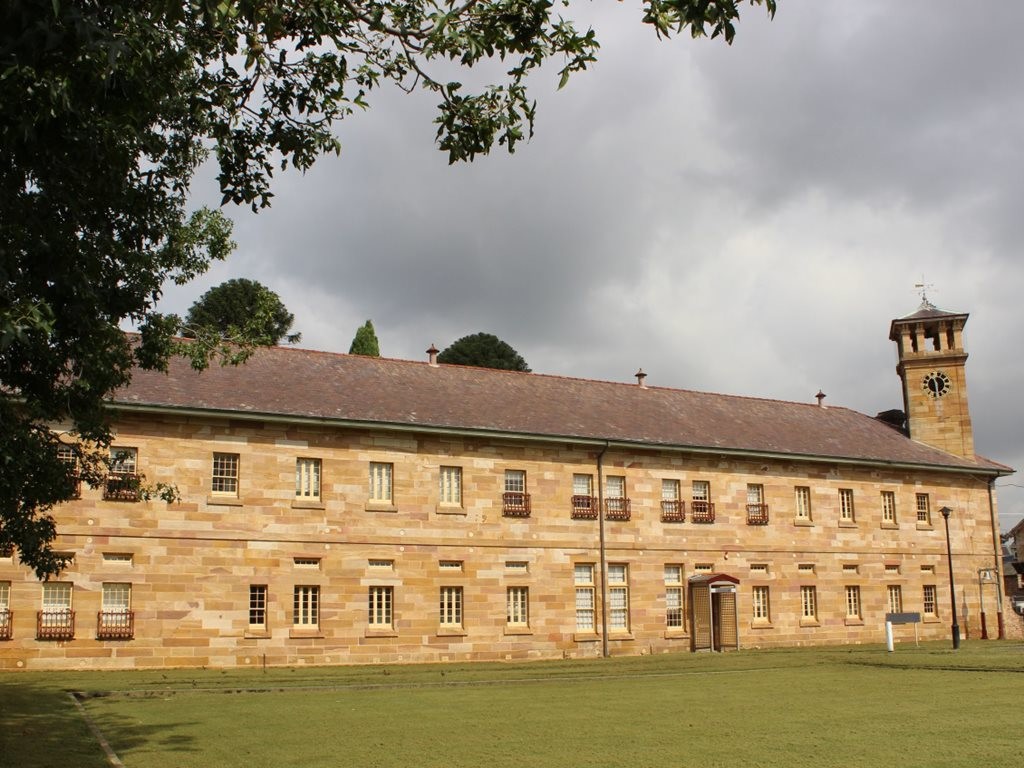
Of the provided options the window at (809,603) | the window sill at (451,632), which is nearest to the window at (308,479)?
the window sill at (451,632)

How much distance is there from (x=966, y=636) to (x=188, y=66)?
3901 centimetres

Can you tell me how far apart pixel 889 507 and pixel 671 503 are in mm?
10622

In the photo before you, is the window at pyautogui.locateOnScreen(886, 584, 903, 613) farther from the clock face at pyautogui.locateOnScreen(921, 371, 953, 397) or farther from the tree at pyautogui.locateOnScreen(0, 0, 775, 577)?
the tree at pyautogui.locateOnScreen(0, 0, 775, 577)

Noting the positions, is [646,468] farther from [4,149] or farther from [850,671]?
[4,149]

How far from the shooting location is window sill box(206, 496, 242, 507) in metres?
27.8

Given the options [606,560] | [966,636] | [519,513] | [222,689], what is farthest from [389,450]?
[966,636]

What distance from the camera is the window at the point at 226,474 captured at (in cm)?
2811

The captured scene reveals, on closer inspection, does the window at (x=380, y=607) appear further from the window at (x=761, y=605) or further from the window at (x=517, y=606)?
the window at (x=761, y=605)

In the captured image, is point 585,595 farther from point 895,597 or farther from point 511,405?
point 895,597

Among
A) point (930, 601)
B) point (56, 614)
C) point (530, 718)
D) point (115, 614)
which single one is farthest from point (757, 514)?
point (530, 718)

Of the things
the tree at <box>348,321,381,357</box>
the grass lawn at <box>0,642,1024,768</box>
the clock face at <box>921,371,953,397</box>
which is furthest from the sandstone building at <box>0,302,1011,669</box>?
the tree at <box>348,321,381,357</box>

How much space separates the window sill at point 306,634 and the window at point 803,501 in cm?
1825

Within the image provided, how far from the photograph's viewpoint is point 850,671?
2355 cm

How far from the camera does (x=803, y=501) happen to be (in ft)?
126
